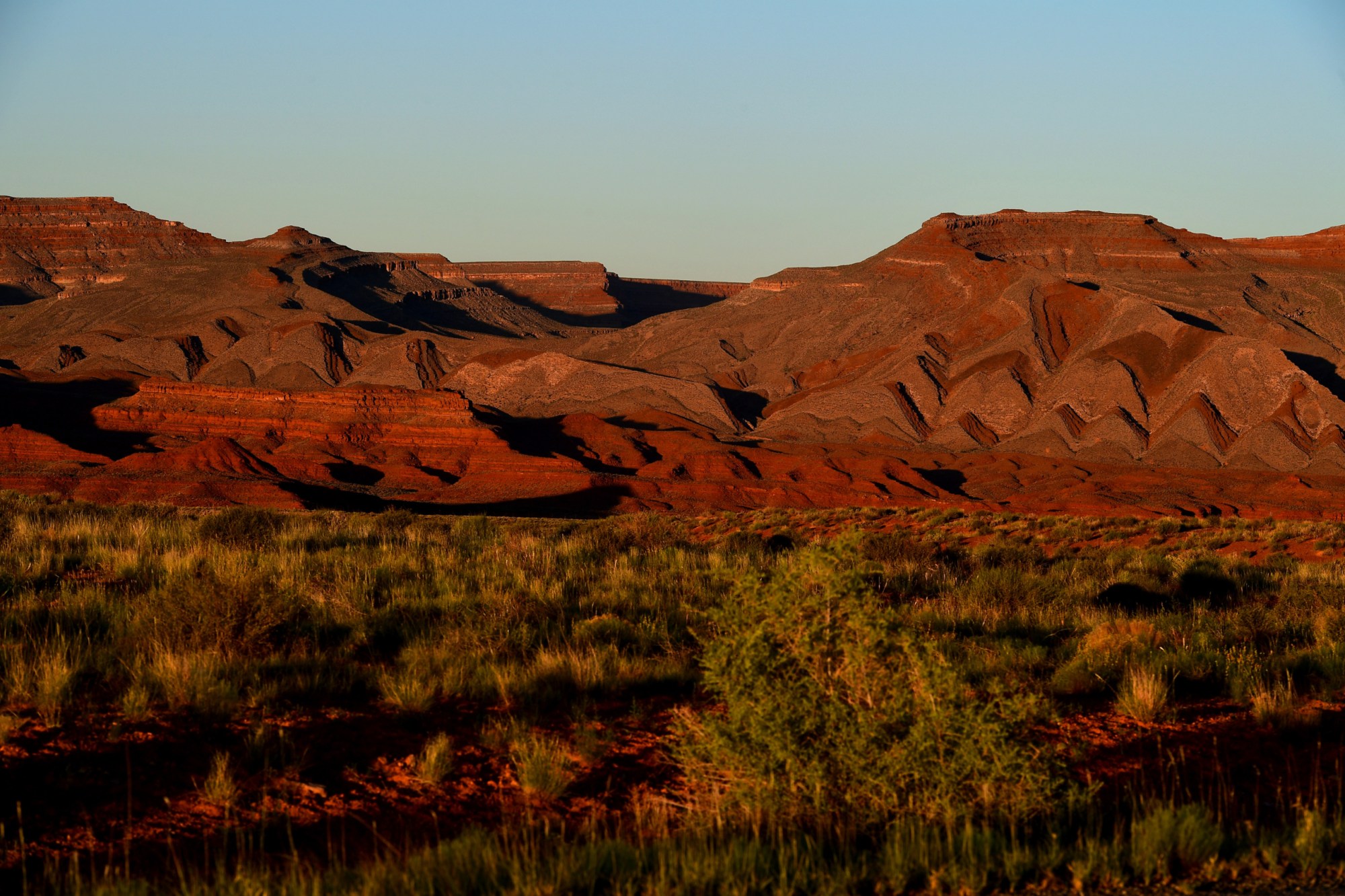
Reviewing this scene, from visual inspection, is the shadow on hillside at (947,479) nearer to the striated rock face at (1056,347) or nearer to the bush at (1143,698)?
the striated rock face at (1056,347)

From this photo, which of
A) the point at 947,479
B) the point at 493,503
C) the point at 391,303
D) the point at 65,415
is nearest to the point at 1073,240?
the point at 947,479

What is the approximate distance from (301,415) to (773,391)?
3947 cm

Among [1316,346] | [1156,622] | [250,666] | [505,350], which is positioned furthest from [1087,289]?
[250,666]

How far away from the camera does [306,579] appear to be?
11.2 metres

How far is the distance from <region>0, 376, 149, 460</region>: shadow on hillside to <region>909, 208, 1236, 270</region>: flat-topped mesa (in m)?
75.3

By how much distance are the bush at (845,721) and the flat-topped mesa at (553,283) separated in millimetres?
180788

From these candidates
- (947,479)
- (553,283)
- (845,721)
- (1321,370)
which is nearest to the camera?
(845,721)

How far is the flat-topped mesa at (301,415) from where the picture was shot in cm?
6025

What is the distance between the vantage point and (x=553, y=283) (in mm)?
194000

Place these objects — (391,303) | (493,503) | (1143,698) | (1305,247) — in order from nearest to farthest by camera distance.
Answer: (1143,698) → (493,503) → (1305,247) → (391,303)

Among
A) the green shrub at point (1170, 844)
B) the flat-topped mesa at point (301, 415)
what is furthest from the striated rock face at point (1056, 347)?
the green shrub at point (1170, 844)

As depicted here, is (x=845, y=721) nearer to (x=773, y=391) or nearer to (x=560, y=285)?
(x=773, y=391)

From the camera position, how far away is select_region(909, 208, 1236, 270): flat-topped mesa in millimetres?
110562

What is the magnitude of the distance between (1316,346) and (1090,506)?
141ft
